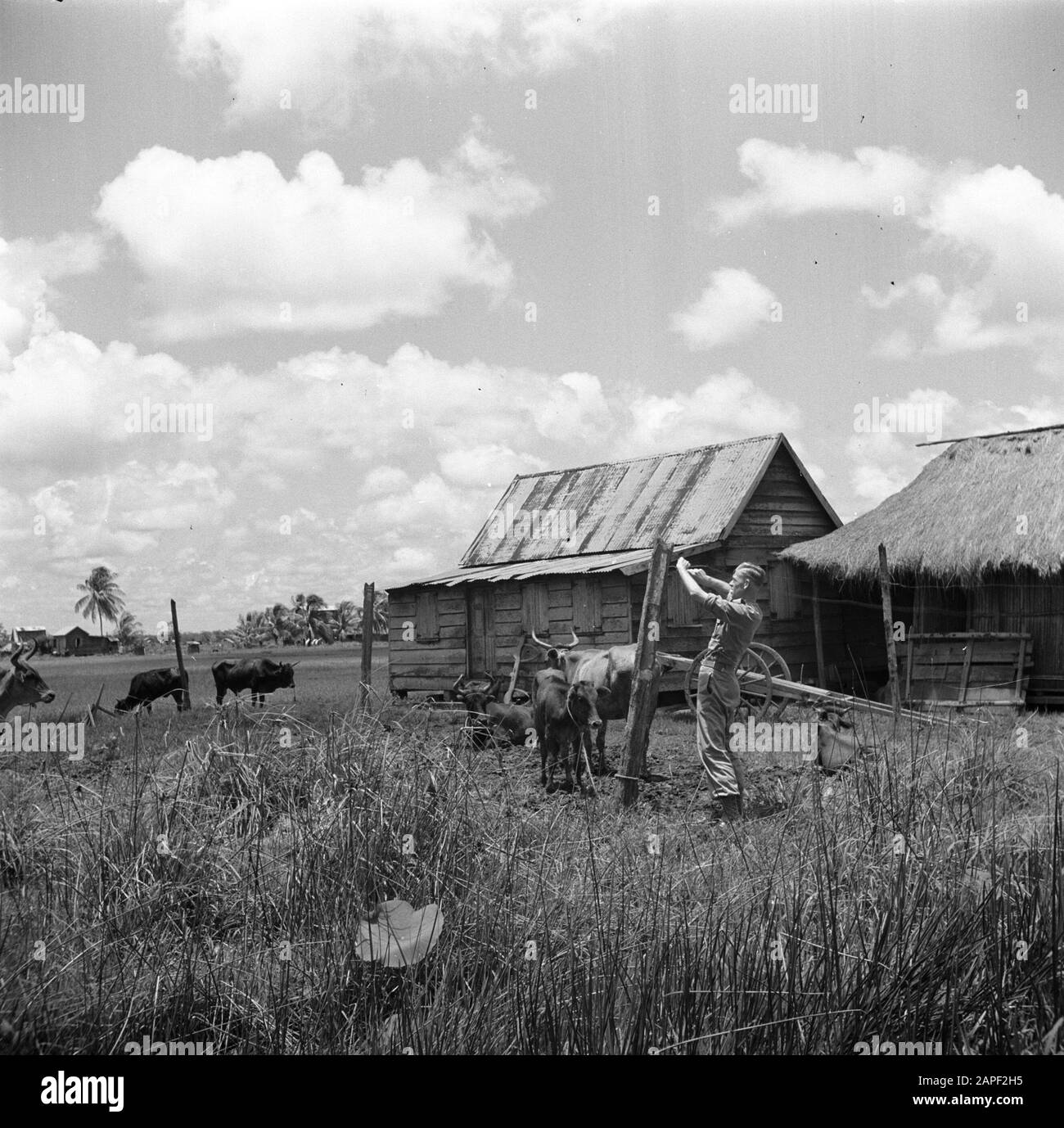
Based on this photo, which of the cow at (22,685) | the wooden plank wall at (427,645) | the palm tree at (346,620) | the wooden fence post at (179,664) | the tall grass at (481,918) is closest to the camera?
the tall grass at (481,918)

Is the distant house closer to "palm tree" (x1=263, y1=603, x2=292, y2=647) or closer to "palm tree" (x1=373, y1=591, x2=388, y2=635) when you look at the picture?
"palm tree" (x1=263, y1=603, x2=292, y2=647)

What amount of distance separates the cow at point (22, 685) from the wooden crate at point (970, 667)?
11306mm

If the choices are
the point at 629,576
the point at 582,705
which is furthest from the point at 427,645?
the point at 582,705

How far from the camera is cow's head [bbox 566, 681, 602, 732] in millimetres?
8367

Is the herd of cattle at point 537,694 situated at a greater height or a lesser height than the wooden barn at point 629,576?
lesser

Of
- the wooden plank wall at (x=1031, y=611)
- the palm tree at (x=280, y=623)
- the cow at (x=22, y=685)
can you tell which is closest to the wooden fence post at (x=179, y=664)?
the cow at (x=22, y=685)

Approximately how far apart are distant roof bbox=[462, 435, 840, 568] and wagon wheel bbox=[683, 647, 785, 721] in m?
4.06

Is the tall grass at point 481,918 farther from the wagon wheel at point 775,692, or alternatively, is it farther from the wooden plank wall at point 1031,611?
the wooden plank wall at point 1031,611

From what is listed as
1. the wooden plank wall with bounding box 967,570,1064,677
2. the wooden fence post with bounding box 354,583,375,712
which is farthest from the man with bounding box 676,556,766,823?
the wooden plank wall with bounding box 967,570,1064,677

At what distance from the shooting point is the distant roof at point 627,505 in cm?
1859

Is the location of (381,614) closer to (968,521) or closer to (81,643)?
(968,521)

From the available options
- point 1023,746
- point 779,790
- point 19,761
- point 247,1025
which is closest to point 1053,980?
point 247,1025

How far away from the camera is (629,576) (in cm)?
1631
